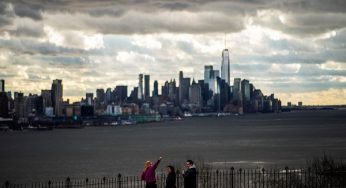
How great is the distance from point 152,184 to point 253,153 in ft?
273

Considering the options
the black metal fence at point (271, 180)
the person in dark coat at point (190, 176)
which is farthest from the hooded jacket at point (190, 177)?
the black metal fence at point (271, 180)

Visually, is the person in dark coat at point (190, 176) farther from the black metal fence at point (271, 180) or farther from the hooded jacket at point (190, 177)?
the black metal fence at point (271, 180)

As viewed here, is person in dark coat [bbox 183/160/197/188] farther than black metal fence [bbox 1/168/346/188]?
No

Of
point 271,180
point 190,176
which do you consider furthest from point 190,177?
point 271,180

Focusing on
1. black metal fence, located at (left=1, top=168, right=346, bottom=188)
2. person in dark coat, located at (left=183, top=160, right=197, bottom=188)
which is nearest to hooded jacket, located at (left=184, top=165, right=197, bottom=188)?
→ person in dark coat, located at (left=183, top=160, right=197, bottom=188)

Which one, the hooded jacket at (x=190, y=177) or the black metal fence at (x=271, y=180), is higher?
the hooded jacket at (x=190, y=177)

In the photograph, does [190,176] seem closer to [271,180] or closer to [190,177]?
[190,177]

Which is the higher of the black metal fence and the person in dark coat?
the person in dark coat

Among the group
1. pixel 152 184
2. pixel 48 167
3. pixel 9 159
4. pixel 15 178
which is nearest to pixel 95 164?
pixel 48 167

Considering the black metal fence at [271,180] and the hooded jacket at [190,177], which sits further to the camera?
the black metal fence at [271,180]

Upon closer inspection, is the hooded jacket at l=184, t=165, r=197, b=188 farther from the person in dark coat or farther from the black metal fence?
the black metal fence

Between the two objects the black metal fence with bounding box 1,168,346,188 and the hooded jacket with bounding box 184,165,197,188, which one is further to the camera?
the black metal fence with bounding box 1,168,346,188

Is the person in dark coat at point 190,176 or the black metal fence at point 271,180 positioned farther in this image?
the black metal fence at point 271,180

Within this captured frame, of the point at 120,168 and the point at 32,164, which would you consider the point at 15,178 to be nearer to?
the point at 120,168
